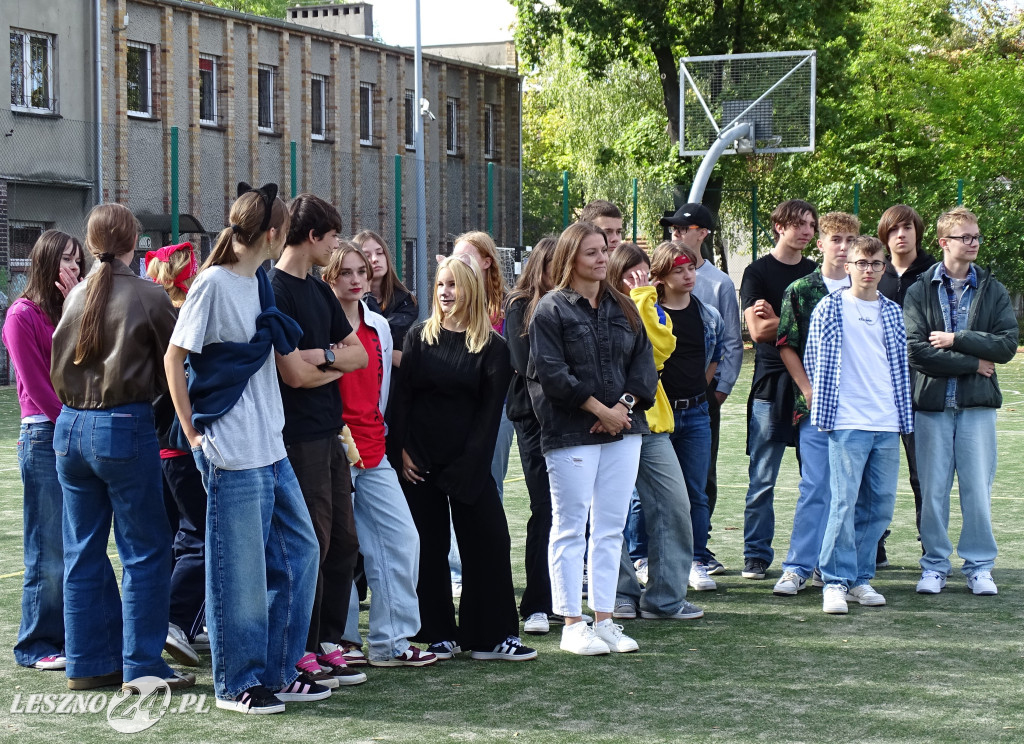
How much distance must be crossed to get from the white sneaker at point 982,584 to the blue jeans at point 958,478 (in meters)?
0.09

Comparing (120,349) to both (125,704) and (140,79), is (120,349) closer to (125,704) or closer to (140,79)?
(125,704)

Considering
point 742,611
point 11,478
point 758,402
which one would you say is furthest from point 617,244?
point 11,478

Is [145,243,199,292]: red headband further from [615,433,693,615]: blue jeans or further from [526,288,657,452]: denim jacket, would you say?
[615,433,693,615]: blue jeans

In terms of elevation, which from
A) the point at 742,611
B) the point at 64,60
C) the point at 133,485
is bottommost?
the point at 742,611

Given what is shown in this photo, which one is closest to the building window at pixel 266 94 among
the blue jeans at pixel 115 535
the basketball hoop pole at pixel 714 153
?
the basketball hoop pole at pixel 714 153

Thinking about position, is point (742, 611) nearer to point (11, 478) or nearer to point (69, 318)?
point (69, 318)

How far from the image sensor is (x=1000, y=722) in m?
4.98

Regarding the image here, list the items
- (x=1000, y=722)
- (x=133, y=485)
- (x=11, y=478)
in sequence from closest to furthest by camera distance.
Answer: (x=1000, y=722) < (x=133, y=485) < (x=11, y=478)

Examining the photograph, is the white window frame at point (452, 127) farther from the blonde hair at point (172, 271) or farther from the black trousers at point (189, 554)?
the black trousers at point (189, 554)

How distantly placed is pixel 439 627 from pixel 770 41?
102 ft

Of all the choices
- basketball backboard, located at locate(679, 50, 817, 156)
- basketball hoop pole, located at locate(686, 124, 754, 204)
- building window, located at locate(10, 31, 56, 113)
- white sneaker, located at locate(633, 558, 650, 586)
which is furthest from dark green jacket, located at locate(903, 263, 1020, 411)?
building window, located at locate(10, 31, 56, 113)

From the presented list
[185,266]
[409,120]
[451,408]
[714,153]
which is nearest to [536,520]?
[451,408]

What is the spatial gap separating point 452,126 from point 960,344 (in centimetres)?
3220

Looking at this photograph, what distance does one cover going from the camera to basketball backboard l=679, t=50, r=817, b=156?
24.9 metres
